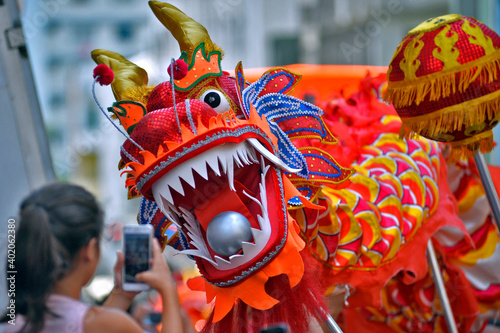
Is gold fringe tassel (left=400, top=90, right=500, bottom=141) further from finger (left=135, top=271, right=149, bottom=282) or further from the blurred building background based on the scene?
the blurred building background

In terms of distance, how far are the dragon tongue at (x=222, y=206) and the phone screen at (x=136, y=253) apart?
15 centimetres

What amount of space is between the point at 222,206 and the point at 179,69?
0.89 ft

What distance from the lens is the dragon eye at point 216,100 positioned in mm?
1166

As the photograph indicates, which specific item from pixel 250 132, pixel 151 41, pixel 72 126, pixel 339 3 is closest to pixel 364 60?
pixel 339 3

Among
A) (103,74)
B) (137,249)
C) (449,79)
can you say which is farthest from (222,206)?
(449,79)

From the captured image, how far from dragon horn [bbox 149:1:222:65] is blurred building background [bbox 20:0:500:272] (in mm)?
2938

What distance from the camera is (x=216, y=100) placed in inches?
46.0

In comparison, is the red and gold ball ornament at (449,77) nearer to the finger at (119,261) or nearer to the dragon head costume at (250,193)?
the dragon head costume at (250,193)

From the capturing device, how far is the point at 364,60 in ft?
27.5

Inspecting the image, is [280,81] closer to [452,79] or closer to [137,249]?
[452,79]

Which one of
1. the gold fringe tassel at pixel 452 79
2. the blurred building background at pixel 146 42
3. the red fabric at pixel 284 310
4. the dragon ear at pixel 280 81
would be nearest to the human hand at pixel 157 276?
the red fabric at pixel 284 310

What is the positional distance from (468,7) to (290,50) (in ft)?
21.5

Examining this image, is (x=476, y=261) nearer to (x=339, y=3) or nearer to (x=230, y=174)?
(x=230, y=174)

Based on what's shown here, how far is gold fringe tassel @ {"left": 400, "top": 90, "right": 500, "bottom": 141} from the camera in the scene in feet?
4.48
